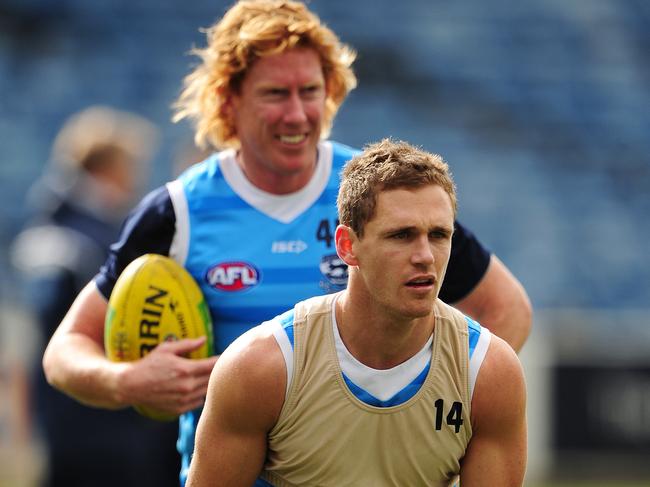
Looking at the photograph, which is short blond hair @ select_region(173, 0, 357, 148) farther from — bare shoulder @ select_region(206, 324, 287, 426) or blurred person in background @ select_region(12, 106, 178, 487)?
blurred person in background @ select_region(12, 106, 178, 487)

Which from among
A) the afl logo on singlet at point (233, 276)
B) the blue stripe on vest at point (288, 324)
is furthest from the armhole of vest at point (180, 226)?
the blue stripe on vest at point (288, 324)

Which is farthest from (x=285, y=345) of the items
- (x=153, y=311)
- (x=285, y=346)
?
(x=153, y=311)

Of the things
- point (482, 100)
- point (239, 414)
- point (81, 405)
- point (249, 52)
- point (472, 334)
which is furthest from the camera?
point (482, 100)

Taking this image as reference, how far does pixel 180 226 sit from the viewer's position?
13.2 feet

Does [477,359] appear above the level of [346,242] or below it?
below

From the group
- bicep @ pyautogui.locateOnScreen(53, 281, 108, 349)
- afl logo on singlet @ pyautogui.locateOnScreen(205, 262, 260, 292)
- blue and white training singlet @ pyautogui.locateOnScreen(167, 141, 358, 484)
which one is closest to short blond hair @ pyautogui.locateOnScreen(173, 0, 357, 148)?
blue and white training singlet @ pyautogui.locateOnScreen(167, 141, 358, 484)

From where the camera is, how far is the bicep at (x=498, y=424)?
3.24 metres

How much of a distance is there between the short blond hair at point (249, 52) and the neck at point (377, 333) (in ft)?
3.64

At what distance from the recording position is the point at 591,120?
15.3 m

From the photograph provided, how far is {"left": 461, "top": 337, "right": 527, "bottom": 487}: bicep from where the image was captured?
3244mm

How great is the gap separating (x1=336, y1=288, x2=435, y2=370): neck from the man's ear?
3.8 inches

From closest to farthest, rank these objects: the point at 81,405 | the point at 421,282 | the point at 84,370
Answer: the point at 421,282, the point at 84,370, the point at 81,405

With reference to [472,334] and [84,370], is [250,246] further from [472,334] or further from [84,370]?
[472,334]

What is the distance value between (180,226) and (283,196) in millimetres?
353
